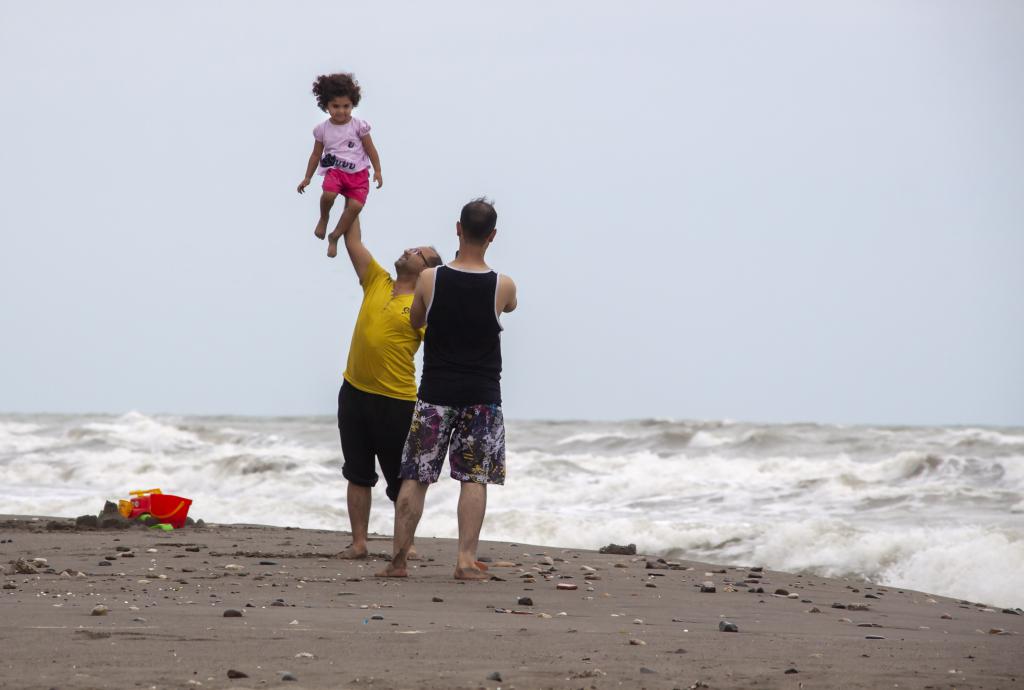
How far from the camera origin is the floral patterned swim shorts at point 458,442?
547cm

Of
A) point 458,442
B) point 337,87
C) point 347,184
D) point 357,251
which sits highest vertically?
point 337,87

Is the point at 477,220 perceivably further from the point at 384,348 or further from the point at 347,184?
the point at 347,184

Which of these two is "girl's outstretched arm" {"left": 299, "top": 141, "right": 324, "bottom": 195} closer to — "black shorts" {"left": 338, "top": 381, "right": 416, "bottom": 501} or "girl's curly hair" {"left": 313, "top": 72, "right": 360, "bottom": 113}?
"girl's curly hair" {"left": 313, "top": 72, "right": 360, "bottom": 113}

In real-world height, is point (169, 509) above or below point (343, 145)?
below

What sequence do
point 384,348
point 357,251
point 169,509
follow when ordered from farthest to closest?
point 169,509, point 357,251, point 384,348

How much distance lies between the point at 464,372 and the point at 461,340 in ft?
0.48

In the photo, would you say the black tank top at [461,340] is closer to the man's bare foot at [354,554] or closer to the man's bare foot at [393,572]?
the man's bare foot at [393,572]

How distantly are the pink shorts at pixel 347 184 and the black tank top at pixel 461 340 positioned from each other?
4.75ft

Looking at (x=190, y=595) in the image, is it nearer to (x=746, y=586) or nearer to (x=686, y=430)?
(x=746, y=586)

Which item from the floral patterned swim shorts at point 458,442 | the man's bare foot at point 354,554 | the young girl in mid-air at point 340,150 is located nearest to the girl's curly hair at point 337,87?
the young girl in mid-air at point 340,150

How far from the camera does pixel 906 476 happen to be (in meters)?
15.3

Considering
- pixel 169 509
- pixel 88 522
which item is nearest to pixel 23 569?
pixel 88 522

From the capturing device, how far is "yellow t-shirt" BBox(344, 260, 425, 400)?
6.13 metres

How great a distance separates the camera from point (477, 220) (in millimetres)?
5398
